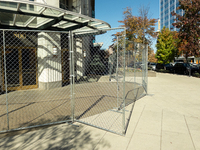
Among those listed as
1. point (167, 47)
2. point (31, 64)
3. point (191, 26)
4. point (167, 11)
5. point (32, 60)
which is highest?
point (167, 11)

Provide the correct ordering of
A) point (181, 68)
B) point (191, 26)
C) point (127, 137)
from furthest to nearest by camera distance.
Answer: point (181, 68), point (191, 26), point (127, 137)

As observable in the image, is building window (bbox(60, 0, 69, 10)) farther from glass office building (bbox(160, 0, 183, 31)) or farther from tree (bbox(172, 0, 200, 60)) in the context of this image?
glass office building (bbox(160, 0, 183, 31))

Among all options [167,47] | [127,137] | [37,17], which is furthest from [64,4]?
[167,47]

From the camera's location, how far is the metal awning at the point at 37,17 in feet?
17.8

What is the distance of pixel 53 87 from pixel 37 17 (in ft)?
13.0

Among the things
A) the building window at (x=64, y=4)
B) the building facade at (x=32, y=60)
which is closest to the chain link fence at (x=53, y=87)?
the building facade at (x=32, y=60)

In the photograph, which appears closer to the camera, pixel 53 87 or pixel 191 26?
pixel 53 87

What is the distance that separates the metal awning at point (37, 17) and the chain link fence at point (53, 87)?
0.59 meters

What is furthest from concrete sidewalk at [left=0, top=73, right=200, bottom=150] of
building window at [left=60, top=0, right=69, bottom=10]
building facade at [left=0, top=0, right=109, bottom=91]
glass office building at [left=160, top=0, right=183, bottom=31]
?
glass office building at [left=160, top=0, right=183, bottom=31]

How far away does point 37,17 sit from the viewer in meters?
7.76

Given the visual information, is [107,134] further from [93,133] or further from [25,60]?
[25,60]

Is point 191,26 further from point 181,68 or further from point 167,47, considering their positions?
point 167,47

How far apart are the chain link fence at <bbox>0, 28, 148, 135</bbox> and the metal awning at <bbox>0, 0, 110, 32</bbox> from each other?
590 mm

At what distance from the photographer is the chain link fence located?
4570 millimetres
